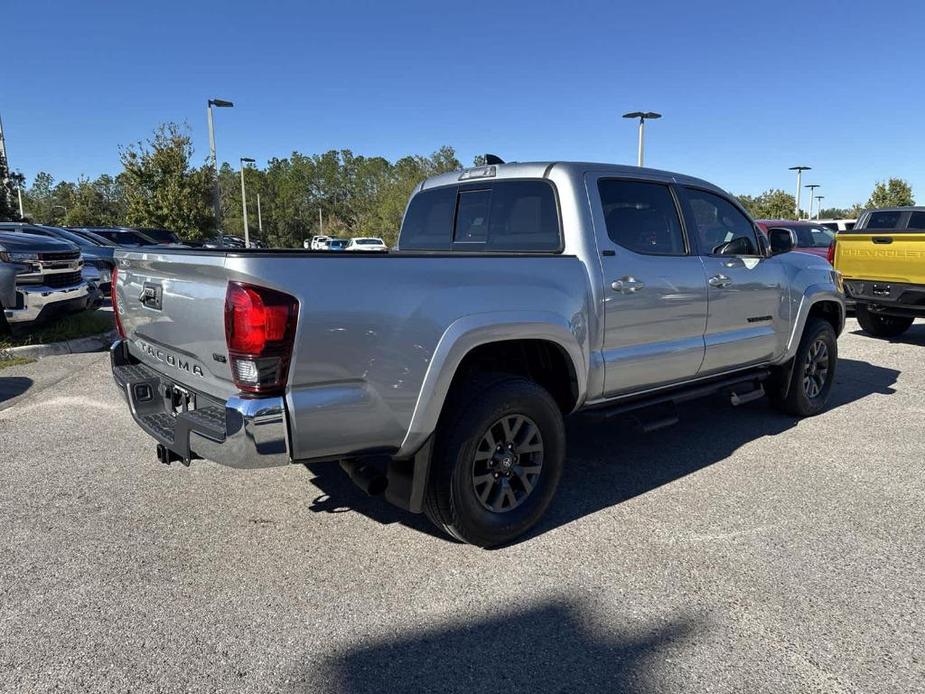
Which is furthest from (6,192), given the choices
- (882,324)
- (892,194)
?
(892,194)

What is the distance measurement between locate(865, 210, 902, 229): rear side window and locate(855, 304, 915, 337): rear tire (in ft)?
5.28

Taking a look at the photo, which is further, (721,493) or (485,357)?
(721,493)

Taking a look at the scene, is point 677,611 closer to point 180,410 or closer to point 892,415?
point 180,410

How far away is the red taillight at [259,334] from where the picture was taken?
7.93 ft

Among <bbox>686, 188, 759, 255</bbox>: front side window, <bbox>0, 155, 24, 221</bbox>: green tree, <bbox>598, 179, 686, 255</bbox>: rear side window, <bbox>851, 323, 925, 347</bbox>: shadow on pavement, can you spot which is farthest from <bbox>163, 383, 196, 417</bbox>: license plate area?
<bbox>0, 155, 24, 221</bbox>: green tree

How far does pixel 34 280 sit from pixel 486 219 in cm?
628

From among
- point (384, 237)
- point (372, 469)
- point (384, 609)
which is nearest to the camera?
point (384, 609)

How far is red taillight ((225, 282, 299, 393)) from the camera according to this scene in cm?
242

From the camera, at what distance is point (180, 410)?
3.08 m

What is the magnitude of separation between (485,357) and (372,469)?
826 mm

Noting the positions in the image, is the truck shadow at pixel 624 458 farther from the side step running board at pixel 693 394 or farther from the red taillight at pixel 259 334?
the red taillight at pixel 259 334

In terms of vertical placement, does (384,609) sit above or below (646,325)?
below

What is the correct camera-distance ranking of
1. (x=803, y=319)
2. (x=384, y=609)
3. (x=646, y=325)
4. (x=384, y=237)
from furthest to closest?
(x=384, y=237)
(x=803, y=319)
(x=646, y=325)
(x=384, y=609)

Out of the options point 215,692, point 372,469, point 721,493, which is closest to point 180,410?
point 372,469
